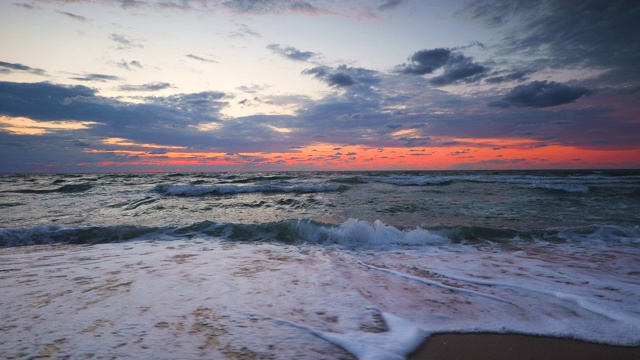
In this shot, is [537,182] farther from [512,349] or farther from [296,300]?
[296,300]

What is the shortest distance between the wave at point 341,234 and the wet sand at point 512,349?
351cm

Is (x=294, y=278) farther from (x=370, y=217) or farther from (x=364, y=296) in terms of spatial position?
(x=370, y=217)

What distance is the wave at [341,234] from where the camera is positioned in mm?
6426

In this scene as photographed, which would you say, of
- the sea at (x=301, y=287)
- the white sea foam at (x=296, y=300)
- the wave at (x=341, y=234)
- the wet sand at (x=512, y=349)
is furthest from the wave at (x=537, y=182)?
the wet sand at (x=512, y=349)

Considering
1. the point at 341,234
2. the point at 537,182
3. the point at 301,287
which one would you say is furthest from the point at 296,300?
the point at 537,182

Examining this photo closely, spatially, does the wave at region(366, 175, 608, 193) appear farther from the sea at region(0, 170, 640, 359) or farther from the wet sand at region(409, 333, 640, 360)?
the wet sand at region(409, 333, 640, 360)

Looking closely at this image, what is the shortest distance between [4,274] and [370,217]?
7.62m

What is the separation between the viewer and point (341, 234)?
679cm

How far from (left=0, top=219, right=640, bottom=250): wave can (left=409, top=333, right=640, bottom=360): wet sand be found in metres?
3.51

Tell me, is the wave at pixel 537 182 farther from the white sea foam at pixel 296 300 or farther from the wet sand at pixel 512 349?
the wet sand at pixel 512 349

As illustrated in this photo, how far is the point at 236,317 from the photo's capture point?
9.34ft

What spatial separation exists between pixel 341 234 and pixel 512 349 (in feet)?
14.8

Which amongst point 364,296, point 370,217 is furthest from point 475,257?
point 370,217

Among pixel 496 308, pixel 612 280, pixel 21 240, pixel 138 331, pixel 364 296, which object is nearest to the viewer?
pixel 138 331
